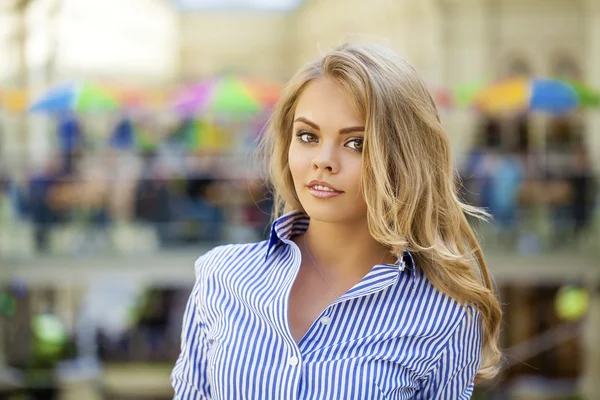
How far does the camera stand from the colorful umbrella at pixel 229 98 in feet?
48.6

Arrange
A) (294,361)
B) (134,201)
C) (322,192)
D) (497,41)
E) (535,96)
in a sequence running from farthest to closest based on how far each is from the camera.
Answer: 1. (497,41)
2. (535,96)
3. (134,201)
4. (322,192)
5. (294,361)

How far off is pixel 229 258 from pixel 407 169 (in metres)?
0.47

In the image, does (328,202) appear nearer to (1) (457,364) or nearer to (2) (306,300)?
(2) (306,300)

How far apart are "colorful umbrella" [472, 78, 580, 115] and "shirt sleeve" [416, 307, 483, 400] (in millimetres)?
12321

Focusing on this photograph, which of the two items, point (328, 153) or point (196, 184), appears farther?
point (196, 184)

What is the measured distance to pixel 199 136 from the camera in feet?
59.2

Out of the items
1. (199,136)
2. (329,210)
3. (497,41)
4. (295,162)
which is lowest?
(199,136)

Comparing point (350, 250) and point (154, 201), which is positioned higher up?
point (350, 250)

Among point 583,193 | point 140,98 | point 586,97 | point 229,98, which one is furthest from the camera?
point 140,98

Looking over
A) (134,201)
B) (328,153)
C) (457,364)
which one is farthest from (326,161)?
(134,201)

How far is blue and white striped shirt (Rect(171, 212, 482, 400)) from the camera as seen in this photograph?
2.02 meters

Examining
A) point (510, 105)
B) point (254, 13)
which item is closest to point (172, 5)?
point (254, 13)

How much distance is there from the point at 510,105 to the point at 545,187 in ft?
4.48

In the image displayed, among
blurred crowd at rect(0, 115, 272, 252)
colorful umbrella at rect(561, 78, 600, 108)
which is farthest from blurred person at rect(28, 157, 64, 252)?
colorful umbrella at rect(561, 78, 600, 108)
